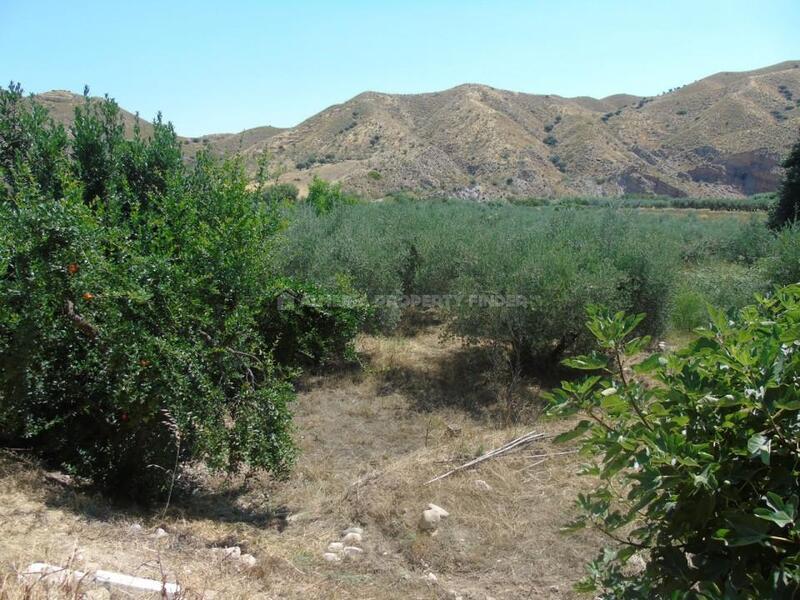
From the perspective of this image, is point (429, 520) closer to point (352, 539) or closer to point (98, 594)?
point (352, 539)

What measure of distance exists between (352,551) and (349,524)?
1.69 ft

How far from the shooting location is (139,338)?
14.7ft

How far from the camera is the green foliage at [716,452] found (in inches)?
59.5

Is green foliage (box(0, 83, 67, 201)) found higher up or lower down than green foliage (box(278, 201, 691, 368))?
higher up

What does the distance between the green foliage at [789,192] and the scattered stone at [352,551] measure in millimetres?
18542

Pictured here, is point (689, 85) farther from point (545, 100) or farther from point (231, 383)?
point (231, 383)

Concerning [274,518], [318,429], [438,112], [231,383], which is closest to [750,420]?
[231,383]

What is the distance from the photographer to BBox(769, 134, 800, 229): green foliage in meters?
18.6

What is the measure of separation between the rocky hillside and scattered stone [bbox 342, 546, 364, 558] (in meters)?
39.7

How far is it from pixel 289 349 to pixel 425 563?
16.6ft

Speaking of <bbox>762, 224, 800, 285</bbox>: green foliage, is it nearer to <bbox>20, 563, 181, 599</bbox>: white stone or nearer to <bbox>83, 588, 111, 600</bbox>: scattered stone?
<bbox>20, 563, 181, 599</bbox>: white stone

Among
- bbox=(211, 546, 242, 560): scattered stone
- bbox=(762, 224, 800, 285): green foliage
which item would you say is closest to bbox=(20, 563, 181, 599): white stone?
bbox=(211, 546, 242, 560): scattered stone

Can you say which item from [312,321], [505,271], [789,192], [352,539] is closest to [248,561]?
[352,539]

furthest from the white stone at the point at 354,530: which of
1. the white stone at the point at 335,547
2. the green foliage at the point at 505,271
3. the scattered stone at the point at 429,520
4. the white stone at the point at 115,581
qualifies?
the green foliage at the point at 505,271
